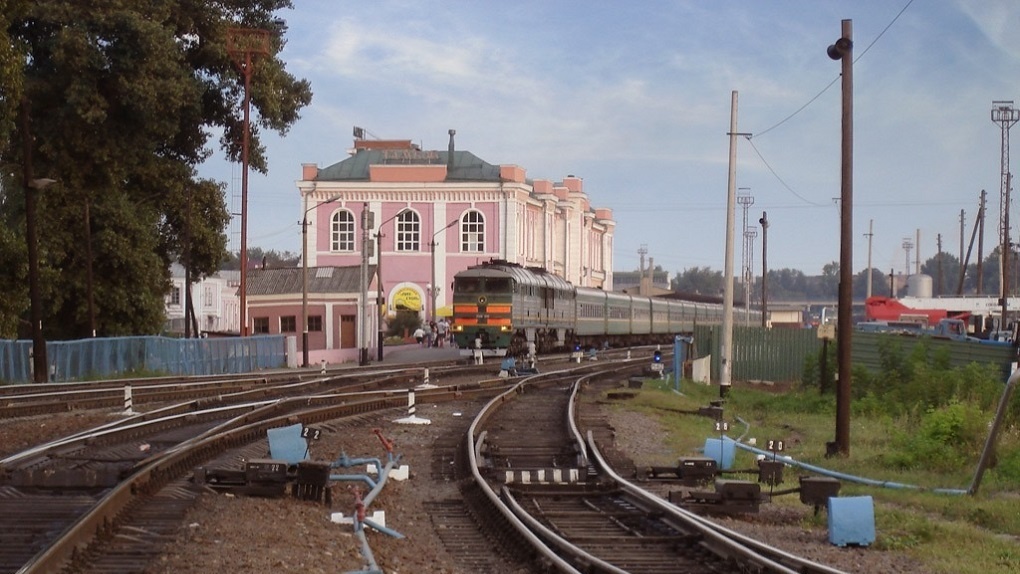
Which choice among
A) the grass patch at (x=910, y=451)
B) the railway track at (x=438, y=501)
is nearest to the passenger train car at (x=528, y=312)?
the grass patch at (x=910, y=451)

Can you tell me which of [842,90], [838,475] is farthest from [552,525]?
[842,90]

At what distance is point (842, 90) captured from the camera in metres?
20.8

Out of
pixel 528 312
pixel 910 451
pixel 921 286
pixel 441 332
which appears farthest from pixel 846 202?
pixel 921 286

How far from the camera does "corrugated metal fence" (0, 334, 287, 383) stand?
3659cm

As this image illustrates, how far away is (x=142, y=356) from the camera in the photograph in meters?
41.1

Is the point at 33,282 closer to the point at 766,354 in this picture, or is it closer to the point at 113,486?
the point at 766,354

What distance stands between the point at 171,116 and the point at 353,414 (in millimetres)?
24680

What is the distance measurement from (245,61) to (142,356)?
1264 cm

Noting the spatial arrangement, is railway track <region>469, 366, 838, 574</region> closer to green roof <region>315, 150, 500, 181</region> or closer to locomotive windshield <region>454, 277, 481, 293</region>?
locomotive windshield <region>454, 277, 481, 293</region>

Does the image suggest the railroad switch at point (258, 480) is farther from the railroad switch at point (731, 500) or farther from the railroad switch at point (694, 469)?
the railroad switch at point (694, 469)

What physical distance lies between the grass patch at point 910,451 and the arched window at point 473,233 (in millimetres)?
49178

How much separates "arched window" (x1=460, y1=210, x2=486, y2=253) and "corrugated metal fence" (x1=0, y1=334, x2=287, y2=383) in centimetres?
3316

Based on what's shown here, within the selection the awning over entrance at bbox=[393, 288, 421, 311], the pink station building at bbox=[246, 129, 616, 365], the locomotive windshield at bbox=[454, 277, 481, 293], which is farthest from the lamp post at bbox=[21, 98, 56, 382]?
the awning over entrance at bbox=[393, 288, 421, 311]

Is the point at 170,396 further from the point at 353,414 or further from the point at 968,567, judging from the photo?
the point at 968,567
